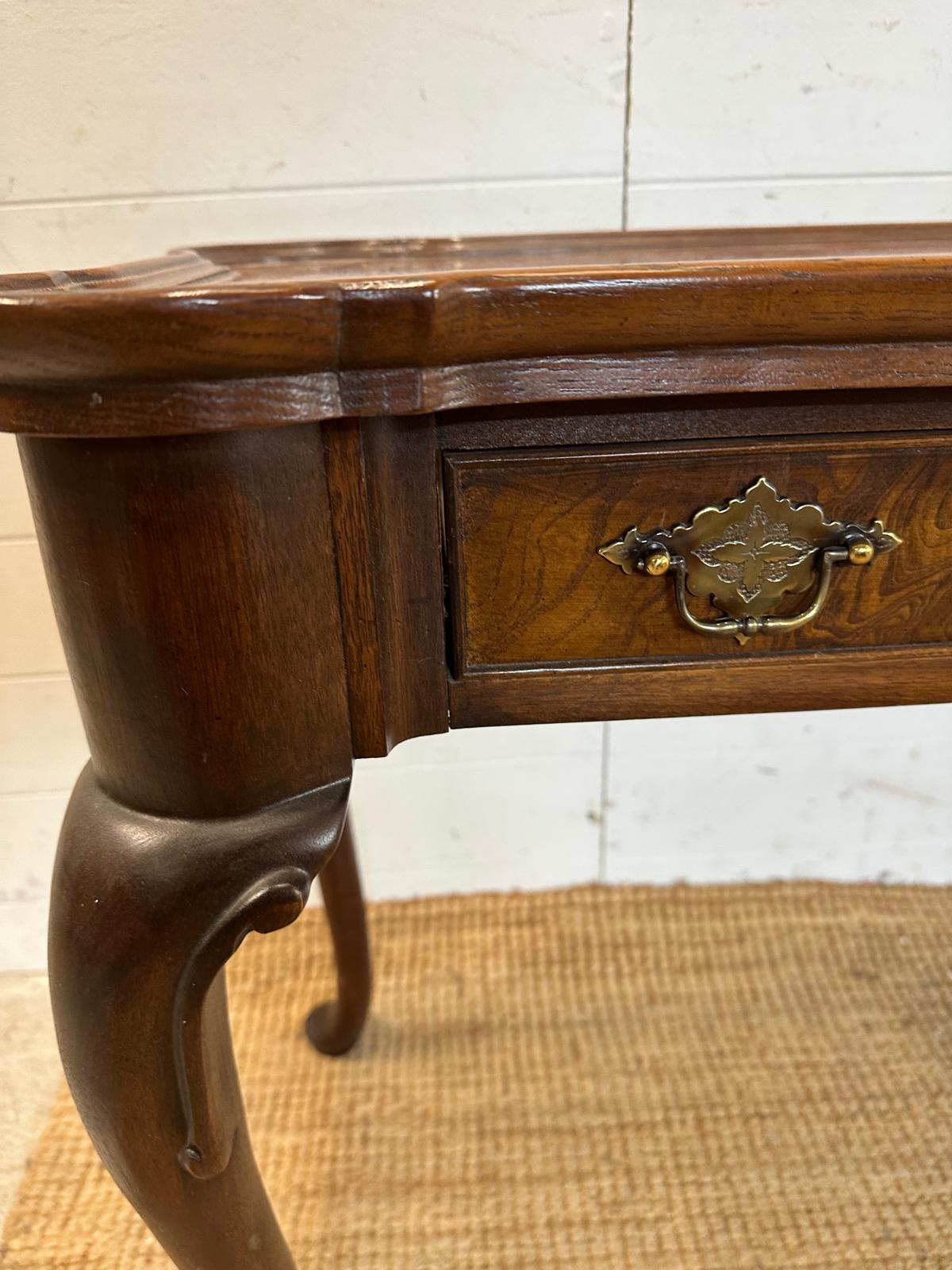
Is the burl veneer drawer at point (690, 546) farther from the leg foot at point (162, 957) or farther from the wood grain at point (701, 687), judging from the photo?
the leg foot at point (162, 957)

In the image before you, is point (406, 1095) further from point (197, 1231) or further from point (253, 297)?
point (253, 297)

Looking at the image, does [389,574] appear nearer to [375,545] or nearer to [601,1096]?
[375,545]

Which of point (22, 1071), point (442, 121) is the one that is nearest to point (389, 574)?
point (442, 121)

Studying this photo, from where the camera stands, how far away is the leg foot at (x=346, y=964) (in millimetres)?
863

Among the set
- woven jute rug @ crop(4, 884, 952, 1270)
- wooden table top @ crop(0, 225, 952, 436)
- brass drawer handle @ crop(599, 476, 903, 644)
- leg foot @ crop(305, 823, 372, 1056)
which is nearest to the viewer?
wooden table top @ crop(0, 225, 952, 436)

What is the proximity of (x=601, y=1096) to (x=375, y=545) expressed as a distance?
2.21 feet

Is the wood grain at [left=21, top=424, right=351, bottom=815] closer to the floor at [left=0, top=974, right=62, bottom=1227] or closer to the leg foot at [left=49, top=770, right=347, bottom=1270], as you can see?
the leg foot at [left=49, top=770, right=347, bottom=1270]

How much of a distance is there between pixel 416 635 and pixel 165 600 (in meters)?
0.11

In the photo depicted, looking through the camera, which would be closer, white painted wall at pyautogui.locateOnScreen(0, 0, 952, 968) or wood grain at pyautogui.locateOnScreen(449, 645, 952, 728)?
wood grain at pyautogui.locateOnScreen(449, 645, 952, 728)

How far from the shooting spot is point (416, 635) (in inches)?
17.2

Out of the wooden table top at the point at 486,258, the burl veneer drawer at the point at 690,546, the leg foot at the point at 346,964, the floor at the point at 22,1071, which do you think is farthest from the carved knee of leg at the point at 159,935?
the floor at the point at 22,1071

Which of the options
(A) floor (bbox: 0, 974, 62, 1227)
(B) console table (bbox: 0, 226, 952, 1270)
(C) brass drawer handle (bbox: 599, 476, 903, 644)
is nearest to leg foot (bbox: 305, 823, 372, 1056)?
(A) floor (bbox: 0, 974, 62, 1227)

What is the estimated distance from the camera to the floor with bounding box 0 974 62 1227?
87 cm

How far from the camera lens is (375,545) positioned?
41cm
